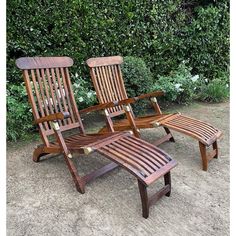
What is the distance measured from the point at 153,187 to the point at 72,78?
2504 mm

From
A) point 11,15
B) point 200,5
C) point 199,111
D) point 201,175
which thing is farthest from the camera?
point 200,5

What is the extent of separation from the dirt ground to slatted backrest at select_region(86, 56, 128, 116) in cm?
77

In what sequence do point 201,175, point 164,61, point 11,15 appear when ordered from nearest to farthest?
1. point 201,175
2. point 11,15
3. point 164,61

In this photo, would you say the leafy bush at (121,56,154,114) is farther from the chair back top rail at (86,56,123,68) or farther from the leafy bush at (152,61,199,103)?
the chair back top rail at (86,56,123,68)

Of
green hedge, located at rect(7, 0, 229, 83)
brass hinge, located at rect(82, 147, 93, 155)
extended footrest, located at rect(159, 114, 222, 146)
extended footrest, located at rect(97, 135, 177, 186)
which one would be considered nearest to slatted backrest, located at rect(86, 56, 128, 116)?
extended footrest, located at rect(159, 114, 222, 146)

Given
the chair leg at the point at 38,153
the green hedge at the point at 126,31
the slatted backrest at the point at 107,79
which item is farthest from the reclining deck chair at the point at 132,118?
the green hedge at the point at 126,31

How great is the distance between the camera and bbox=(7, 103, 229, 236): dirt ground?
2324mm

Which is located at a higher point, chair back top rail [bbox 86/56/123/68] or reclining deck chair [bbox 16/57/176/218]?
chair back top rail [bbox 86/56/123/68]

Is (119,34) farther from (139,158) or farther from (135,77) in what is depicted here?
(139,158)

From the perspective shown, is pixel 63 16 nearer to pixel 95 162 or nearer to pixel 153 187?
pixel 95 162

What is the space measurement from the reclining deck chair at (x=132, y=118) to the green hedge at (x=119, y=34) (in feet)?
2.01

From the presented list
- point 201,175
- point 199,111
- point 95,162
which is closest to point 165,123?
point 201,175

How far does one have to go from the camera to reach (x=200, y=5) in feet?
21.9

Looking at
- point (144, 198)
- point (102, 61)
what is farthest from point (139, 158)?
point (102, 61)
